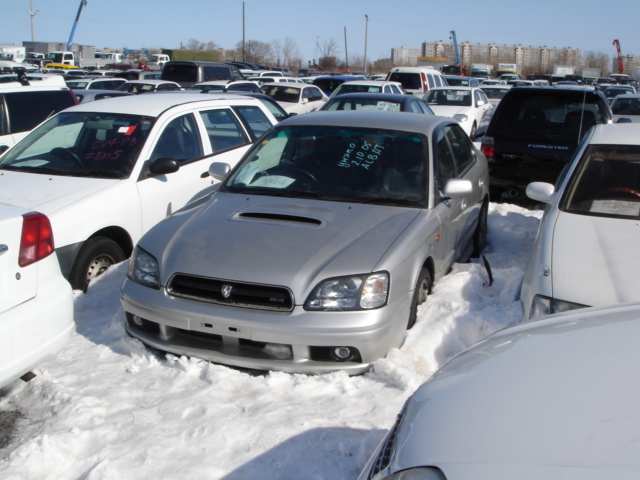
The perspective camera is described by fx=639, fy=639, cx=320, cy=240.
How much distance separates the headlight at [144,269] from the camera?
408cm

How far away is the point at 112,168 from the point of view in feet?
18.6

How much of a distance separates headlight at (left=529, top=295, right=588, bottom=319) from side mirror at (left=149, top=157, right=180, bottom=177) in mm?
3356

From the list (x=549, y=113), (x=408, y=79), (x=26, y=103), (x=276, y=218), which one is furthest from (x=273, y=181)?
(x=408, y=79)

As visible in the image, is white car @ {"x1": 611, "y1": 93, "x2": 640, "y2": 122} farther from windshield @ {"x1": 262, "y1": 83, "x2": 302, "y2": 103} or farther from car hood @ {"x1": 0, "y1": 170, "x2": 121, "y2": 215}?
car hood @ {"x1": 0, "y1": 170, "x2": 121, "y2": 215}

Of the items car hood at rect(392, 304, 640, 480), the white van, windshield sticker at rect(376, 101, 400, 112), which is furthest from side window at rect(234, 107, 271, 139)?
→ the white van

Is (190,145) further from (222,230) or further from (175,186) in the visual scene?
(222,230)

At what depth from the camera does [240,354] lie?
12.5 feet

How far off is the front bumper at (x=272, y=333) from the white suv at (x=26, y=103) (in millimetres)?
5356

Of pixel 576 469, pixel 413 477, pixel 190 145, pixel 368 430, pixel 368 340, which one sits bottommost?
pixel 368 430

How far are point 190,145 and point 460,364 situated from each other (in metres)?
4.58

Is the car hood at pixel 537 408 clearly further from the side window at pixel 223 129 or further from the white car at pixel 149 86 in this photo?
the white car at pixel 149 86

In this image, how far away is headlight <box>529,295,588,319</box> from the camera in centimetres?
363

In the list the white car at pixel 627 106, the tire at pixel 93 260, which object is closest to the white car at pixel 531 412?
the tire at pixel 93 260

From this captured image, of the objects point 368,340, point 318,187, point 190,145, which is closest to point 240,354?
point 368,340
